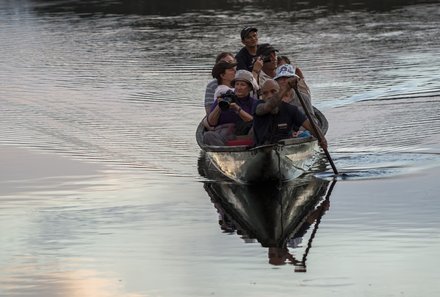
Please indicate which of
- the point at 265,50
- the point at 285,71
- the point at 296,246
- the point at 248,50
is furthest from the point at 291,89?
the point at 296,246

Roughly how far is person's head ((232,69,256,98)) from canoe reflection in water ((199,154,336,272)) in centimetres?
110

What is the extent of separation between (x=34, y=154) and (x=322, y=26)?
2296 centimetres

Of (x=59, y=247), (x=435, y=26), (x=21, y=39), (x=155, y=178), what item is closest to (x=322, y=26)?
(x=435, y=26)

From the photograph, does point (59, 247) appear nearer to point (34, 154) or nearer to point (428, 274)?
point (428, 274)

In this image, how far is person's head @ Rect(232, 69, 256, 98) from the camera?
16203mm

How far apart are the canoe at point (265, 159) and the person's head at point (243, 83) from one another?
0.74 meters

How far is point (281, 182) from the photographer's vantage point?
16297mm

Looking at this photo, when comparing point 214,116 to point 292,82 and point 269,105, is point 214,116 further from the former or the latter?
point 292,82

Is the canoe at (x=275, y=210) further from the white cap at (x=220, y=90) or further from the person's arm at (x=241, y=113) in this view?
the white cap at (x=220, y=90)

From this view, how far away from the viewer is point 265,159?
1560 centimetres

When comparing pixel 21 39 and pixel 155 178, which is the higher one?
pixel 155 178

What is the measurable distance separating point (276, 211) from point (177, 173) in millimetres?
2845

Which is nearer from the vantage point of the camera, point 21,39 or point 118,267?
point 118,267

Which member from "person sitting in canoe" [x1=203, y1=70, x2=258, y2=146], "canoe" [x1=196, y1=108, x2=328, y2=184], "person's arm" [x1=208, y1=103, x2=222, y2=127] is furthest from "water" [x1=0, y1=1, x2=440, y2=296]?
"person's arm" [x1=208, y1=103, x2=222, y2=127]
